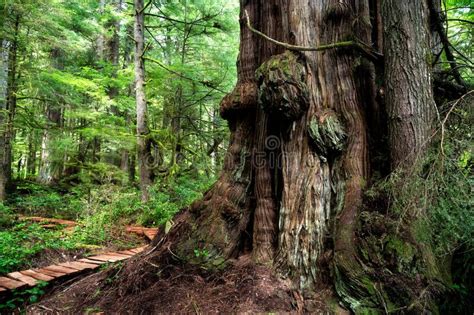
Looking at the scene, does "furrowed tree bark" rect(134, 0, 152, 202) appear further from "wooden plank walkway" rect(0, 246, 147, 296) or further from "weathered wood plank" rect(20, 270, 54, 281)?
"weathered wood plank" rect(20, 270, 54, 281)

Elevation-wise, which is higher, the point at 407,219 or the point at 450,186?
the point at 450,186

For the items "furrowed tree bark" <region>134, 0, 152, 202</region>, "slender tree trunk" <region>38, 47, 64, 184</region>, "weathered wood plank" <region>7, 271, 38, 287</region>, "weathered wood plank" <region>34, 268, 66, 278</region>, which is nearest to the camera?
"weathered wood plank" <region>7, 271, 38, 287</region>

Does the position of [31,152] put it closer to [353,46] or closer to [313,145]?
[313,145]

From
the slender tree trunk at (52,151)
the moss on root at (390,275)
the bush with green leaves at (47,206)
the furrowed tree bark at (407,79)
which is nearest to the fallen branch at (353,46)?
the furrowed tree bark at (407,79)

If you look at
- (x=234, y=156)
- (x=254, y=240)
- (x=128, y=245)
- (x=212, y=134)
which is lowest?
(x=128, y=245)

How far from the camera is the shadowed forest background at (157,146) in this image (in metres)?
2.51

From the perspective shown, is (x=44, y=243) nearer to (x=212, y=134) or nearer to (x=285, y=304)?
(x=285, y=304)

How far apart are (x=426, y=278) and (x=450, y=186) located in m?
0.76

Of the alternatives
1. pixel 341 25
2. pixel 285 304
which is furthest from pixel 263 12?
pixel 285 304

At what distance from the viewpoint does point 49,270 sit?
3777 millimetres

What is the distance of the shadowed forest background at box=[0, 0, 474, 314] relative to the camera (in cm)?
251

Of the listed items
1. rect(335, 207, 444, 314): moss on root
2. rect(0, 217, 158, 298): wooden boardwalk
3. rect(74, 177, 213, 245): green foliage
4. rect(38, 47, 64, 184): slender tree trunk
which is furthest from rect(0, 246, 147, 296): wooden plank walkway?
rect(38, 47, 64, 184): slender tree trunk

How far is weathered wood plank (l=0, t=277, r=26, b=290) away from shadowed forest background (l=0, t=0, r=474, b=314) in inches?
4.2

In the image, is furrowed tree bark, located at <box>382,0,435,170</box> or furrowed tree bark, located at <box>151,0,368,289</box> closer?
furrowed tree bark, located at <box>382,0,435,170</box>
